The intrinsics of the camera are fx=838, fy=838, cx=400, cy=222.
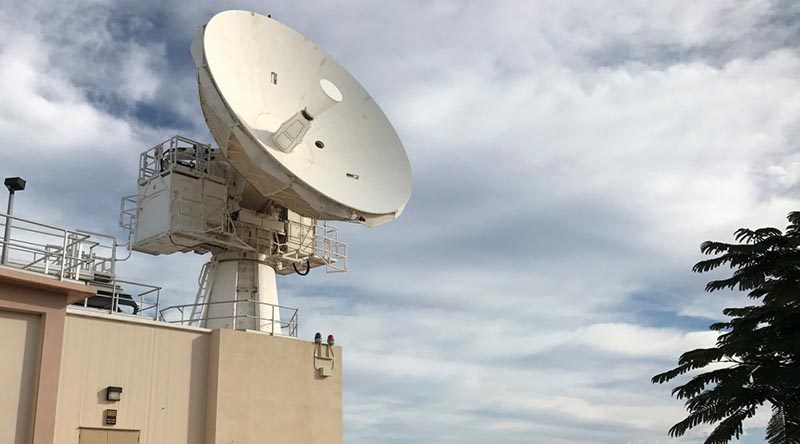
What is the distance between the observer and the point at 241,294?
27.7 m

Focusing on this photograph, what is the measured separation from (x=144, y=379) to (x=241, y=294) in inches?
255

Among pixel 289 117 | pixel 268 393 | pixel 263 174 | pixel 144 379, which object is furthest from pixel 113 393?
pixel 289 117

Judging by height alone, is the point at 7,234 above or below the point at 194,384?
above

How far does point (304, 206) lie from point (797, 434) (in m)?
15.0

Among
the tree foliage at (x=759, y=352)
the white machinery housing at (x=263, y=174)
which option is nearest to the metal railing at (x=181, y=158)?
the white machinery housing at (x=263, y=174)

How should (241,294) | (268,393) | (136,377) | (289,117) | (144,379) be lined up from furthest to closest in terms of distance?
(241,294) → (289,117) → (268,393) → (144,379) → (136,377)

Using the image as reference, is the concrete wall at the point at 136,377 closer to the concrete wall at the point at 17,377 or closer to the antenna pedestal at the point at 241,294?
the concrete wall at the point at 17,377

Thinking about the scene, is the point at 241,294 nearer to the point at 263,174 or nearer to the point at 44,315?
the point at 263,174

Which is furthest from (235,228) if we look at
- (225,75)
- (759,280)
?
(759,280)

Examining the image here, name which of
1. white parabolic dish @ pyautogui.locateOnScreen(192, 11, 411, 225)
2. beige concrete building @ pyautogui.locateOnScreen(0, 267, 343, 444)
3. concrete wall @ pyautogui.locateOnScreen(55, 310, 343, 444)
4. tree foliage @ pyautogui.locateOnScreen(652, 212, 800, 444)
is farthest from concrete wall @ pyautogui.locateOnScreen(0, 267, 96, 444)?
tree foliage @ pyautogui.locateOnScreen(652, 212, 800, 444)

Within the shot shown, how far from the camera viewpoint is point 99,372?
2069 cm

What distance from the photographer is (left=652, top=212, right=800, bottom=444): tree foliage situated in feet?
52.6

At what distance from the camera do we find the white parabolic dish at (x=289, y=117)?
24297 mm

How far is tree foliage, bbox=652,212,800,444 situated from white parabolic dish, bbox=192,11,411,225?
1213 centimetres
